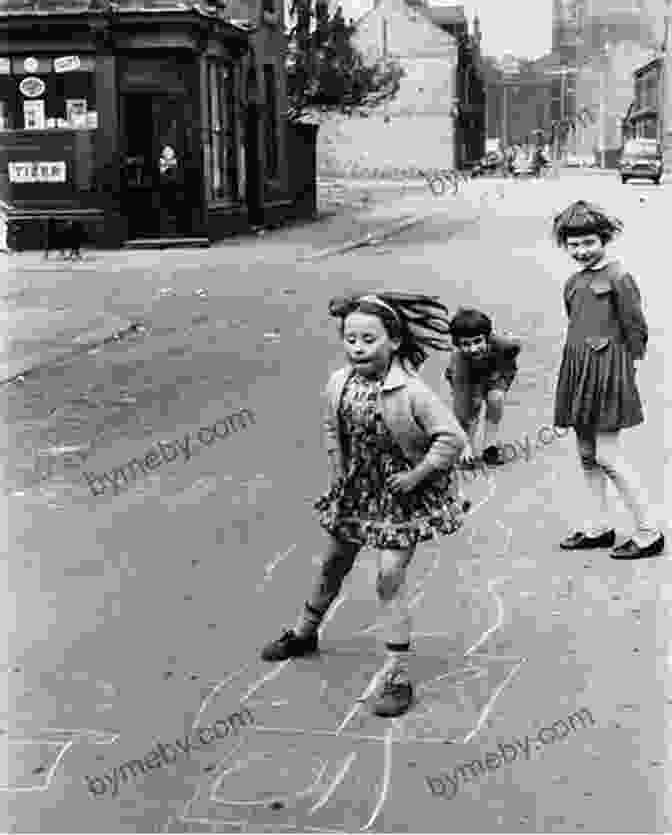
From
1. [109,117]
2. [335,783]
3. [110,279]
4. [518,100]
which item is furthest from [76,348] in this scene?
[518,100]

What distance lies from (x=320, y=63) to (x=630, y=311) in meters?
32.6

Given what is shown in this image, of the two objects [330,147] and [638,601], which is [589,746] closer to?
[638,601]

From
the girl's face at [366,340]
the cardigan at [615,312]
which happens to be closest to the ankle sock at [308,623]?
the girl's face at [366,340]

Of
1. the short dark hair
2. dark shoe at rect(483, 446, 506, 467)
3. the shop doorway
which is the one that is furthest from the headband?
the shop doorway

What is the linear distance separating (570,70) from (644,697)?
130 meters

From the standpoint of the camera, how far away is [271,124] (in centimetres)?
3222

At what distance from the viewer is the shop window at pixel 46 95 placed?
2459 centimetres

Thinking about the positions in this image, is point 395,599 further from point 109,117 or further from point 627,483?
point 109,117

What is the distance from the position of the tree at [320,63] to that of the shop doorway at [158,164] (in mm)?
11441

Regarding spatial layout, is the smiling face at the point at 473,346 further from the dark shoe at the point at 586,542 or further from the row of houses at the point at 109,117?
the row of houses at the point at 109,117

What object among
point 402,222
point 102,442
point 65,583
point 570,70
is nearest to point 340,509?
point 65,583

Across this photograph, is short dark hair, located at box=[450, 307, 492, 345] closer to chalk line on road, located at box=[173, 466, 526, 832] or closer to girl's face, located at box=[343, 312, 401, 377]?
chalk line on road, located at box=[173, 466, 526, 832]

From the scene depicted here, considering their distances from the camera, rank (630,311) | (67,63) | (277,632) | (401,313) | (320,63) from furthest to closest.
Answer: (320,63) → (67,63) → (630,311) → (277,632) → (401,313)

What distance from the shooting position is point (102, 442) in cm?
928
